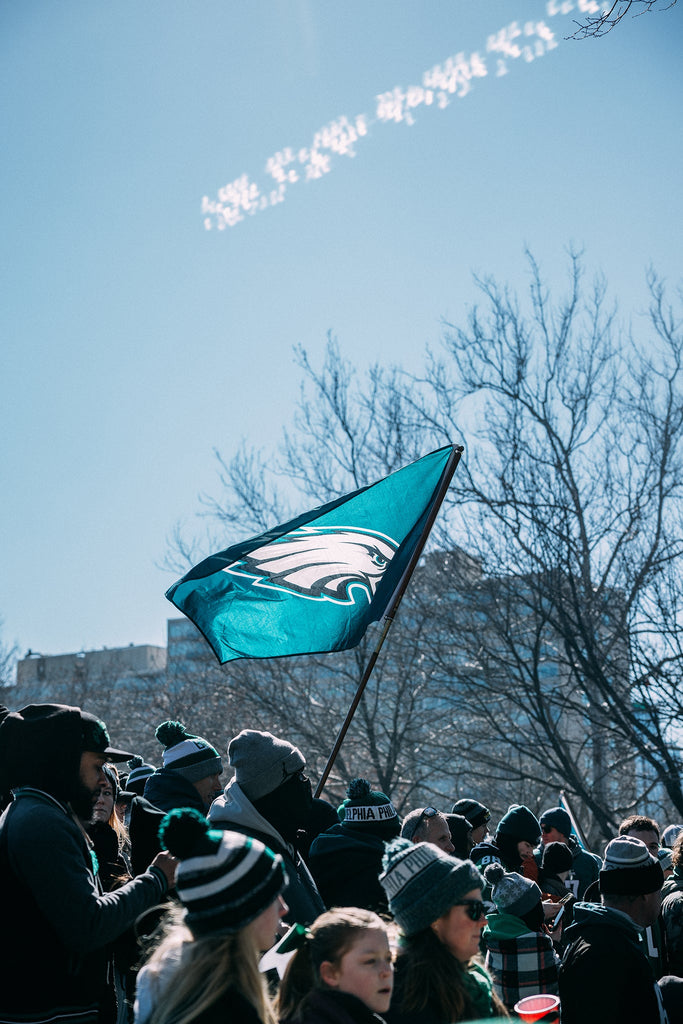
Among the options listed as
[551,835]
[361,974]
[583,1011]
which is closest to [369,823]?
[583,1011]

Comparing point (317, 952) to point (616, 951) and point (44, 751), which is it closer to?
point (44, 751)

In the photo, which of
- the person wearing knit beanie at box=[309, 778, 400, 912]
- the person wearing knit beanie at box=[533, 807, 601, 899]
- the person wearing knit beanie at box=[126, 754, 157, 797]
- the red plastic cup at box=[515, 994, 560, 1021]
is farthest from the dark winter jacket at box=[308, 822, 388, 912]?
the person wearing knit beanie at box=[533, 807, 601, 899]

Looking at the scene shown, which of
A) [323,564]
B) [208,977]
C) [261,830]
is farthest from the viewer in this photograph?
[323,564]

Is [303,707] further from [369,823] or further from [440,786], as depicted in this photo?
[440,786]

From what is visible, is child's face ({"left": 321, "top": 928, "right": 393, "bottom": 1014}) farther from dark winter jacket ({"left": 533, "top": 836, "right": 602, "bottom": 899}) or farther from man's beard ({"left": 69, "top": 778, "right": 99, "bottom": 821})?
dark winter jacket ({"left": 533, "top": 836, "right": 602, "bottom": 899})

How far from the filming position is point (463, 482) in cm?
1723

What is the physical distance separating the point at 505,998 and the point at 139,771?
2.81 metres

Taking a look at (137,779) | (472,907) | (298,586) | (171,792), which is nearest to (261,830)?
(171,792)

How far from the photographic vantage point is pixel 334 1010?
2.58m

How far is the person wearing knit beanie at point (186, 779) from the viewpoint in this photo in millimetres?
4672

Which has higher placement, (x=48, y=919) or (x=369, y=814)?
(x=48, y=919)

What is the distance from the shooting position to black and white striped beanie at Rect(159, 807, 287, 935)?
2.44m

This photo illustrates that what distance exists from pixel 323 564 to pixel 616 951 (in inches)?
113

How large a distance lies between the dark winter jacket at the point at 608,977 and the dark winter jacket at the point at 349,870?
763mm
